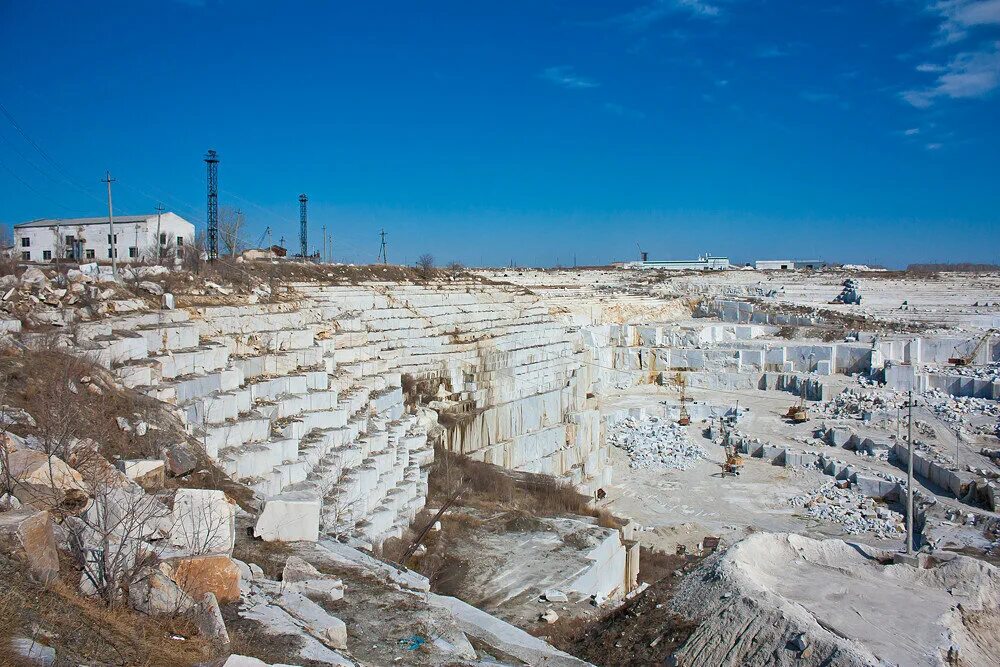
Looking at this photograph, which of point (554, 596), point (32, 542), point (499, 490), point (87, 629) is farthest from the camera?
point (499, 490)

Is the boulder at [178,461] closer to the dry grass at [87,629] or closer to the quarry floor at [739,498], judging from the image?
the dry grass at [87,629]

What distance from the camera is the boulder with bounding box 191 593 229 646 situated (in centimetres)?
421

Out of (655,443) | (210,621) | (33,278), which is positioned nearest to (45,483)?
(210,621)

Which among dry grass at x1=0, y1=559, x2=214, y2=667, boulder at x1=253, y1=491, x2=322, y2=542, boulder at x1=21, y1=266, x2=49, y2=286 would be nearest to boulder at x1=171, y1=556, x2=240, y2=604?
dry grass at x1=0, y1=559, x2=214, y2=667

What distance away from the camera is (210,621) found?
4.29 metres

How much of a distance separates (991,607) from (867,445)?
12741 mm

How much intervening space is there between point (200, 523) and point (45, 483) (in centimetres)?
110

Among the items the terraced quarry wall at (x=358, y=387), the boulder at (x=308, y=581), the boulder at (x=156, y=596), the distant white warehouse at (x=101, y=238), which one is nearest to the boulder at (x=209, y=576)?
the boulder at (x=156, y=596)

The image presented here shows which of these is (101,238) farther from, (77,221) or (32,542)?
(32,542)

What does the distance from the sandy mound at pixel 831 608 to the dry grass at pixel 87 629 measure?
5283mm

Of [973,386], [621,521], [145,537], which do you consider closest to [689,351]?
[973,386]

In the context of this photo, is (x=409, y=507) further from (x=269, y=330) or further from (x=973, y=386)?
(x=973, y=386)

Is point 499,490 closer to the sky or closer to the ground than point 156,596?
closer to the ground

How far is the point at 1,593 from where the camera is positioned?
11.8ft
